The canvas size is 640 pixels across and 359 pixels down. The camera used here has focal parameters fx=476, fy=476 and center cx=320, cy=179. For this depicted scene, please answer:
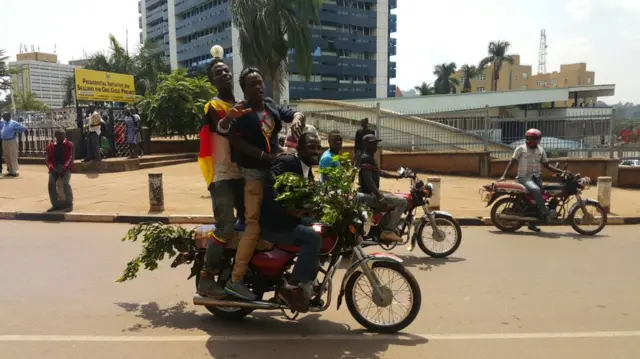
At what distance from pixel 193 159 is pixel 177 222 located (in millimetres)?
10400

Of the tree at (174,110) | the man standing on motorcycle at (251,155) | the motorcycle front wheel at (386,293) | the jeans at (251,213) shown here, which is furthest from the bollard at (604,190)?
the tree at (174,110)

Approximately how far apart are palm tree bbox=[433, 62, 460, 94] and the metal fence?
2299 inches

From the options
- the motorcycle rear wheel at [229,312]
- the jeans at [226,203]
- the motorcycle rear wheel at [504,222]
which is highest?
the jeans at [226,203]

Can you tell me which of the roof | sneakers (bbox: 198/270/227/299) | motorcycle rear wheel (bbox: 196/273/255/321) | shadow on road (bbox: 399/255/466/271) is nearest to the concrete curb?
shadow on road (bbox: 399/255/466/271)

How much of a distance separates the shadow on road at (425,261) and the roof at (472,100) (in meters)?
25.9

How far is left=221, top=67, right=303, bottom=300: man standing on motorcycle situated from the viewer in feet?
12.7

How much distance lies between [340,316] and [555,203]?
5.55 metres

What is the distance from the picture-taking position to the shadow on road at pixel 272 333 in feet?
12.0

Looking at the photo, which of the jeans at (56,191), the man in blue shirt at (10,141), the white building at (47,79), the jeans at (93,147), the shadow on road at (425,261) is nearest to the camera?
the shadow on road at (425,261)

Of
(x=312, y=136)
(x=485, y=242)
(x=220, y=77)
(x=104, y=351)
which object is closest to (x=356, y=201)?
(x=312, y=136)

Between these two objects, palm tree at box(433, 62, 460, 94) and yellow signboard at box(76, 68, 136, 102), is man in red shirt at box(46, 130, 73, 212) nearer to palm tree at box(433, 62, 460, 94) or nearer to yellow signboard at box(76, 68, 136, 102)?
yellow signboard at box(76, 68, 136, 102)

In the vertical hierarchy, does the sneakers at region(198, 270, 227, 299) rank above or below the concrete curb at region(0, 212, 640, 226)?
above

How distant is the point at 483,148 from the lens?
49.6 ft

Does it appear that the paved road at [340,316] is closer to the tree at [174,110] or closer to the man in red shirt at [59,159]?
the man in red shirt at [59,159]
